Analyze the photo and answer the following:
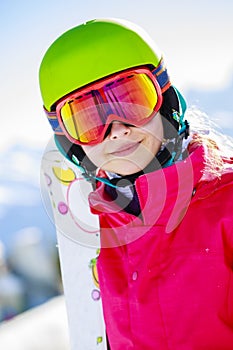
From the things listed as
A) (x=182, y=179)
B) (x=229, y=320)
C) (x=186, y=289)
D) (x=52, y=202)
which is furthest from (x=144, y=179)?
(x=52, y=202)

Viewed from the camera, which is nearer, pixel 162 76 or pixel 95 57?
pixel 95 57

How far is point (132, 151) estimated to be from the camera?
1.60 meters

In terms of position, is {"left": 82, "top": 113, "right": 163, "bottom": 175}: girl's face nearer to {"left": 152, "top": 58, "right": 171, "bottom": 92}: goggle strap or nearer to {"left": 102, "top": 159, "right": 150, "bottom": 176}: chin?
{"left": 102, "top": 159, "right": 150, "bottom": 176}: chin

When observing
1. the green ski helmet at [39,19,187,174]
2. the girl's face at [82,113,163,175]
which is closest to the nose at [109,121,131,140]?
the girl's face at [82,113,163,175]

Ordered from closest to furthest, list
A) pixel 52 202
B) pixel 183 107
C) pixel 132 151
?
pixel 132 151 < pixel 183 107 < pixel 52 202

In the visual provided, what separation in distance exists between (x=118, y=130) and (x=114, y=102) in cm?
9

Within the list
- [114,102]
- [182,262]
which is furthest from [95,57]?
[182,262]

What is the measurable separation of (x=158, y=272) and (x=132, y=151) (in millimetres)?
376

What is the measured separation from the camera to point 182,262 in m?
1.50

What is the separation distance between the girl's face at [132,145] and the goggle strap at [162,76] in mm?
113

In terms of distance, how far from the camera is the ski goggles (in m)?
1.60

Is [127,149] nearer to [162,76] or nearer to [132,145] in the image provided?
[132,145]

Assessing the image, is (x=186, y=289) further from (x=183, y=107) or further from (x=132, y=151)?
(x=183, y=107)

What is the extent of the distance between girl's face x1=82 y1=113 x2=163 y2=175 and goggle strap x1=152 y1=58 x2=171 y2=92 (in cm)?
11
